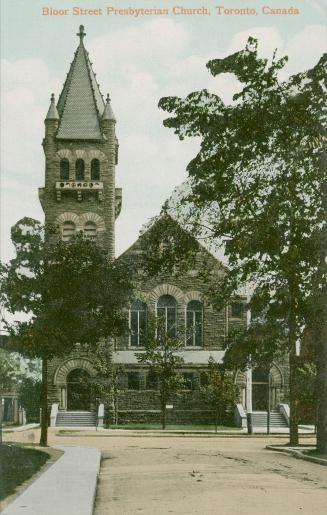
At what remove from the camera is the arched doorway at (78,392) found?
45375 mm

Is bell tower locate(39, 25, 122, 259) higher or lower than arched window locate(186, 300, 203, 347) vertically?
higher

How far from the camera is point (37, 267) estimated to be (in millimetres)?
28766

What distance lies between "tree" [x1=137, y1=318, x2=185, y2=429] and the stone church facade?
2.75 metres

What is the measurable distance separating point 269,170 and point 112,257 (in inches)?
892

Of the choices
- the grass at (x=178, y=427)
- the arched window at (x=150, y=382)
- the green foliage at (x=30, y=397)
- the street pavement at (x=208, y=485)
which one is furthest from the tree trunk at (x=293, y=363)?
the green foliage at (x=30, y=397)

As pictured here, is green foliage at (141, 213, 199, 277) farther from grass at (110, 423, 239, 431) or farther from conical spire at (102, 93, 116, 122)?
conical spire at (102, 93, 116, 122)

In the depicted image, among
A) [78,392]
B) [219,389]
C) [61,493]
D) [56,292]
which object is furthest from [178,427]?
[61,493]

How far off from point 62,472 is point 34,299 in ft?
43.0

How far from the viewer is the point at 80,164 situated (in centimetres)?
4797

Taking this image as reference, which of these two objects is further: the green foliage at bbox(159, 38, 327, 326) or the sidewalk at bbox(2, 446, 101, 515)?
the green foliage at bbox(159, 38, 327, 326)

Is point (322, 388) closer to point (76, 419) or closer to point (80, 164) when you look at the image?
point (76, 419)

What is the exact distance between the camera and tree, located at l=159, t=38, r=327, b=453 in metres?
23.2

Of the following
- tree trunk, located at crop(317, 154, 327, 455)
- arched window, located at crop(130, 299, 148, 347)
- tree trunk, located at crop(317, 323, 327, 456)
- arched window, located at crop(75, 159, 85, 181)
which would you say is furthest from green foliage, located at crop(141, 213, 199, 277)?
arched window, located at crop(75, 159, 85, 181)

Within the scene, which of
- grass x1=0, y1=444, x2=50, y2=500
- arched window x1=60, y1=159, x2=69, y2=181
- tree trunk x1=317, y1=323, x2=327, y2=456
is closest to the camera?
grass x1=0, y1=444, x2=50, y2=500
